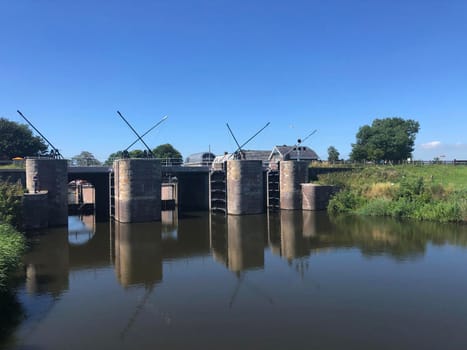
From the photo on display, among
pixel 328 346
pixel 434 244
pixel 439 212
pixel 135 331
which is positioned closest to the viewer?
pixel 328 346

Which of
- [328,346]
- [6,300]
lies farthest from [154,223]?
[328,346]

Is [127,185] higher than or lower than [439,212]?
higher

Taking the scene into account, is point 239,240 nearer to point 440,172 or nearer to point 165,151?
point 440,172

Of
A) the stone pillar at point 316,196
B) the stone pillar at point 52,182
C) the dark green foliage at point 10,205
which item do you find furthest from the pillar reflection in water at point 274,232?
the stone pillar at point 52,182

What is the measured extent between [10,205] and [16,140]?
135 feet

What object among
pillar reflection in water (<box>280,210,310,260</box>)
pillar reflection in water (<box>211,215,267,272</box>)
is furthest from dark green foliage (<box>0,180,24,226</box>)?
pillar reflection in water (<box>280,210,310,260</box>)

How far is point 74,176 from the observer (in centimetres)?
3378

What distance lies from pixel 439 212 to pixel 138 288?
22.6m

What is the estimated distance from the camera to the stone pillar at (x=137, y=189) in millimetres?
28312

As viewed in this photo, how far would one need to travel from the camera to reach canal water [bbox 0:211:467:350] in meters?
9.99

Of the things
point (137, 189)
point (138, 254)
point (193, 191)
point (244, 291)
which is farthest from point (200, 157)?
point (244, 291)

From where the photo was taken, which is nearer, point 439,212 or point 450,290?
point 450,290

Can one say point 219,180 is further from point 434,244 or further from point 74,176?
point 434,244

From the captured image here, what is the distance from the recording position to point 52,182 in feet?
88.2
